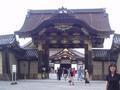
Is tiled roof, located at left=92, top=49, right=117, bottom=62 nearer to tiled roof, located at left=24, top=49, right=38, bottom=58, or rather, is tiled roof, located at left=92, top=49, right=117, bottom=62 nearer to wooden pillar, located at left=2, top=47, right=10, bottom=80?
tiled roof, located at left=24, top=49, right=38, bottom=58

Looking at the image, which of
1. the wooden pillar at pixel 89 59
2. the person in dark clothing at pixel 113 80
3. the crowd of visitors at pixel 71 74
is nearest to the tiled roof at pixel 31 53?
the crowd of visitors at pixel 71 74

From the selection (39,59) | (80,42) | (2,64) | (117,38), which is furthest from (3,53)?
(117,38)

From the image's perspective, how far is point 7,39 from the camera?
3581cm

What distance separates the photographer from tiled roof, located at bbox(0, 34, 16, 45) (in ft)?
113

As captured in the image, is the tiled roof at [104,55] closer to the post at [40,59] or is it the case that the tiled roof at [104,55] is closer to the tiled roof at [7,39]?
the post at [40,59]

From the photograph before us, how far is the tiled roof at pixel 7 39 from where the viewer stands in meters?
34.6

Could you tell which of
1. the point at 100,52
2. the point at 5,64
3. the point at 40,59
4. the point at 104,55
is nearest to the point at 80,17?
the point at 100,52

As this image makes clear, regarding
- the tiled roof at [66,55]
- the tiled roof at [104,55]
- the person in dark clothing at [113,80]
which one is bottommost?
the person in dark clothing at [113,80]

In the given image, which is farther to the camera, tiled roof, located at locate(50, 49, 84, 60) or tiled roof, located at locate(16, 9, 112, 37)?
tiled roof, located at locate(50, 49, 84, 60)

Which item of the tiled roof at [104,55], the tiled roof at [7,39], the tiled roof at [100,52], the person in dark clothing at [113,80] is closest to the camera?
the person in dark clothing at [113,80]

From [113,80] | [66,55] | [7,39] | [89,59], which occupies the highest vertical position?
[7,39]

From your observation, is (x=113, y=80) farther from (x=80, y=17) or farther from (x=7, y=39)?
(x=80, y=17)

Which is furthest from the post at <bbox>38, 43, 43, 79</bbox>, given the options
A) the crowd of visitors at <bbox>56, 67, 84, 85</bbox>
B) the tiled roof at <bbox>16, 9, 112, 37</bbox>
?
the tiled roof at <bbox>16, 9, 112, 37</bbox>

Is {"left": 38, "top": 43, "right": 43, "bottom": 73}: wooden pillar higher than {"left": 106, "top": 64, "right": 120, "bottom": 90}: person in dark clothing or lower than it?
higher
